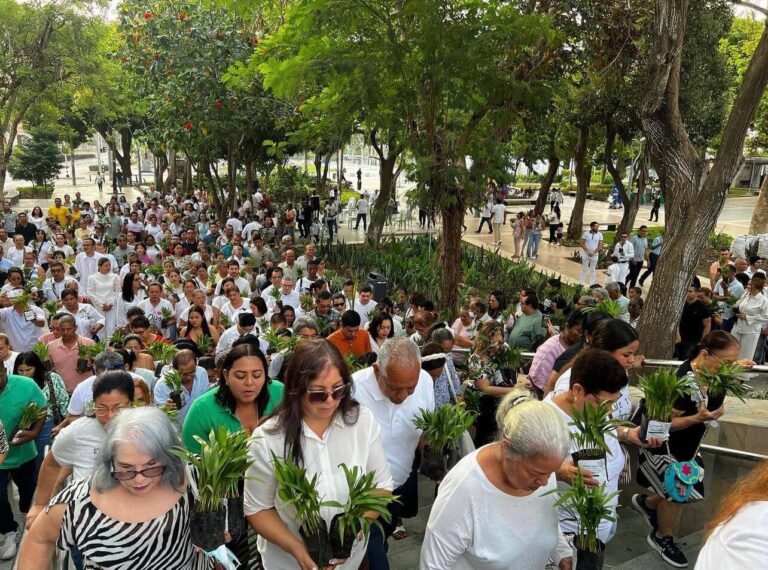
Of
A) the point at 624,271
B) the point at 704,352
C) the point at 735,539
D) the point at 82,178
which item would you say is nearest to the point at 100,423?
the point at 735,539

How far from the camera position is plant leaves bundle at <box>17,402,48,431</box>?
437 centimetres

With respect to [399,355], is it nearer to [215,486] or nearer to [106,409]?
[215,486]

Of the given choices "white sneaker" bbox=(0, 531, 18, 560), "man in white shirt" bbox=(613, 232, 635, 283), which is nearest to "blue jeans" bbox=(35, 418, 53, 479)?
"white sneaker" bbox=(0, 531, 18, 560)

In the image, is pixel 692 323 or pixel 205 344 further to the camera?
pixel 692 323

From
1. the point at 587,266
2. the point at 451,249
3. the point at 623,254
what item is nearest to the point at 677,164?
the point at 451,249

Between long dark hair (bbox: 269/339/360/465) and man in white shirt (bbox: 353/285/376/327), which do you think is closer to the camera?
long dark hair (bbox: 269/339/360/465)

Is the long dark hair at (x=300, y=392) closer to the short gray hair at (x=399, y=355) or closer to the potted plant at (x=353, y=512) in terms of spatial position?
the potted plant at (x=353, y=512)

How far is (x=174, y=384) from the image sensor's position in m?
4.75

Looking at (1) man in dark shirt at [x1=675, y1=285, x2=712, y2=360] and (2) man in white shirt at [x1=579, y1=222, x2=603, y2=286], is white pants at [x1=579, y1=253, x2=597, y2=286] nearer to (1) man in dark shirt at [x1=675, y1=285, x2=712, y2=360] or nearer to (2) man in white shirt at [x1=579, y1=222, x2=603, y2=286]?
(2) man in white shirt at [x1=579, y1=222, x2=603, y2=286]

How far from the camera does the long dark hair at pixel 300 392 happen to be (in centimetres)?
267

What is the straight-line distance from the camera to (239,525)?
2715 millimetres

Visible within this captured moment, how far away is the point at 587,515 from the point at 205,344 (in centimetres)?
512

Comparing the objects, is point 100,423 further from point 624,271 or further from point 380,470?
point 624,271

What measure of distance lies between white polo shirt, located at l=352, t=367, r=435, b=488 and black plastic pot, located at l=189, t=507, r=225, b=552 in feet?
3.86
